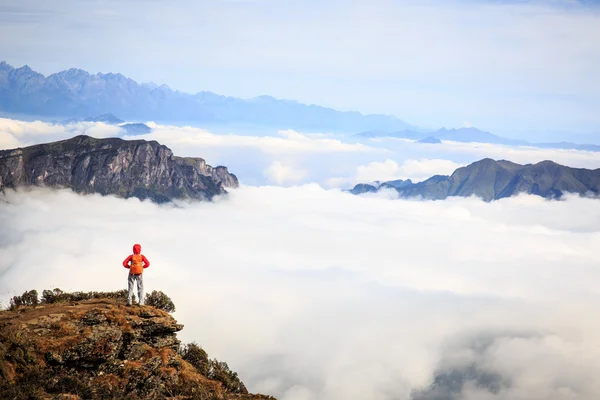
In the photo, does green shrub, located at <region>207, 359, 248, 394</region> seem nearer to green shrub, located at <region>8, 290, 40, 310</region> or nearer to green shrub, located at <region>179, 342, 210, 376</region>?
green shrub, located at <region>179, 342, 210, 376</region>

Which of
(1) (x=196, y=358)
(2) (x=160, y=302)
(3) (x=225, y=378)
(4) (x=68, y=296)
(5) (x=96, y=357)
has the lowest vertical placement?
(3) (x=225, y=378)

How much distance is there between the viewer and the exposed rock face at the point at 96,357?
73.1 feet

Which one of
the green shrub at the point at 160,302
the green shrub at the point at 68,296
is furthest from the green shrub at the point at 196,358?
the green shrub at the point at 68,296

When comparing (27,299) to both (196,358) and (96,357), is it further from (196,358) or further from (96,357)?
(196,358)

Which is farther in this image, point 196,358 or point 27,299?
point 27,299

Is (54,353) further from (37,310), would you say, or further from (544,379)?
(544,379)

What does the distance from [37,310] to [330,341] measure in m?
162

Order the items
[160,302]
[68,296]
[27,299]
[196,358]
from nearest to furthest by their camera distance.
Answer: [196,358] < [27,299] < [68,296] < [160,302]

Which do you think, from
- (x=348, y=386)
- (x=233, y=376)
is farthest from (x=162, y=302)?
(x=348, y=386)

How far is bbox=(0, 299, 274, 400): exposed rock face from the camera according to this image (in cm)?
2228

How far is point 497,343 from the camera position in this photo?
184 metres

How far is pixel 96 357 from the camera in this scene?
24328mm

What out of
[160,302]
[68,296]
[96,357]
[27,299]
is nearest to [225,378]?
[96,357]

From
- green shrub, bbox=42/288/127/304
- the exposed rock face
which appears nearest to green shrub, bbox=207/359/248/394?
the exposed rock face
